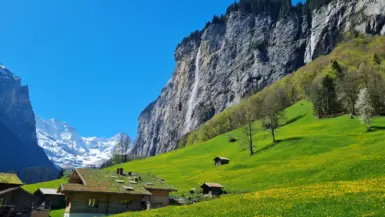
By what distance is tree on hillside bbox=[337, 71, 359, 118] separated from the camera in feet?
406

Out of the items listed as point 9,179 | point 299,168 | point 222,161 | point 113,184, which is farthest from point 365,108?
point 9,179

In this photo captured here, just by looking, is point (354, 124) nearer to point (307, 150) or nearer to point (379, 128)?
point (379, 128)

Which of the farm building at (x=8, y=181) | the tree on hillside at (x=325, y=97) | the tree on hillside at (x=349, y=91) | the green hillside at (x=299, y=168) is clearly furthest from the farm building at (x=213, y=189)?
the tree on hillside at (x=325, y=97)

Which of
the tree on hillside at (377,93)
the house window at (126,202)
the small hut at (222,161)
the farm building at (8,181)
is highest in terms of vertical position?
the tree on hillside at (377,93)

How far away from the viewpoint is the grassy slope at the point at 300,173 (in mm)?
29603

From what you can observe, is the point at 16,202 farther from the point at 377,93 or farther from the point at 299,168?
the point at 377,93

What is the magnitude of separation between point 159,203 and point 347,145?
1812 inches

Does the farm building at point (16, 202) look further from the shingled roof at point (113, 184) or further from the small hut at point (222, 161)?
the small hut at point (222, 161)

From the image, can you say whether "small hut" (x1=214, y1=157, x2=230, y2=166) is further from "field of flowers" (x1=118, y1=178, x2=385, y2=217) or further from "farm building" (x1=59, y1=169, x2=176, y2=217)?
"field of flowers" (x1=118, y1=178, x2=385, y2=217)

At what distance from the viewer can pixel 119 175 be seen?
65.4 metres

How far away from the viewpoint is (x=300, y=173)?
2375 inches

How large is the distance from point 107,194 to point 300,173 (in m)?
30.1

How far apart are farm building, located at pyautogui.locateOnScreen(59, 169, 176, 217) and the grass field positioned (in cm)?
1299

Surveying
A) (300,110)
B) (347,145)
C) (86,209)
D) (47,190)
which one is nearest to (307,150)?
(347,145)
